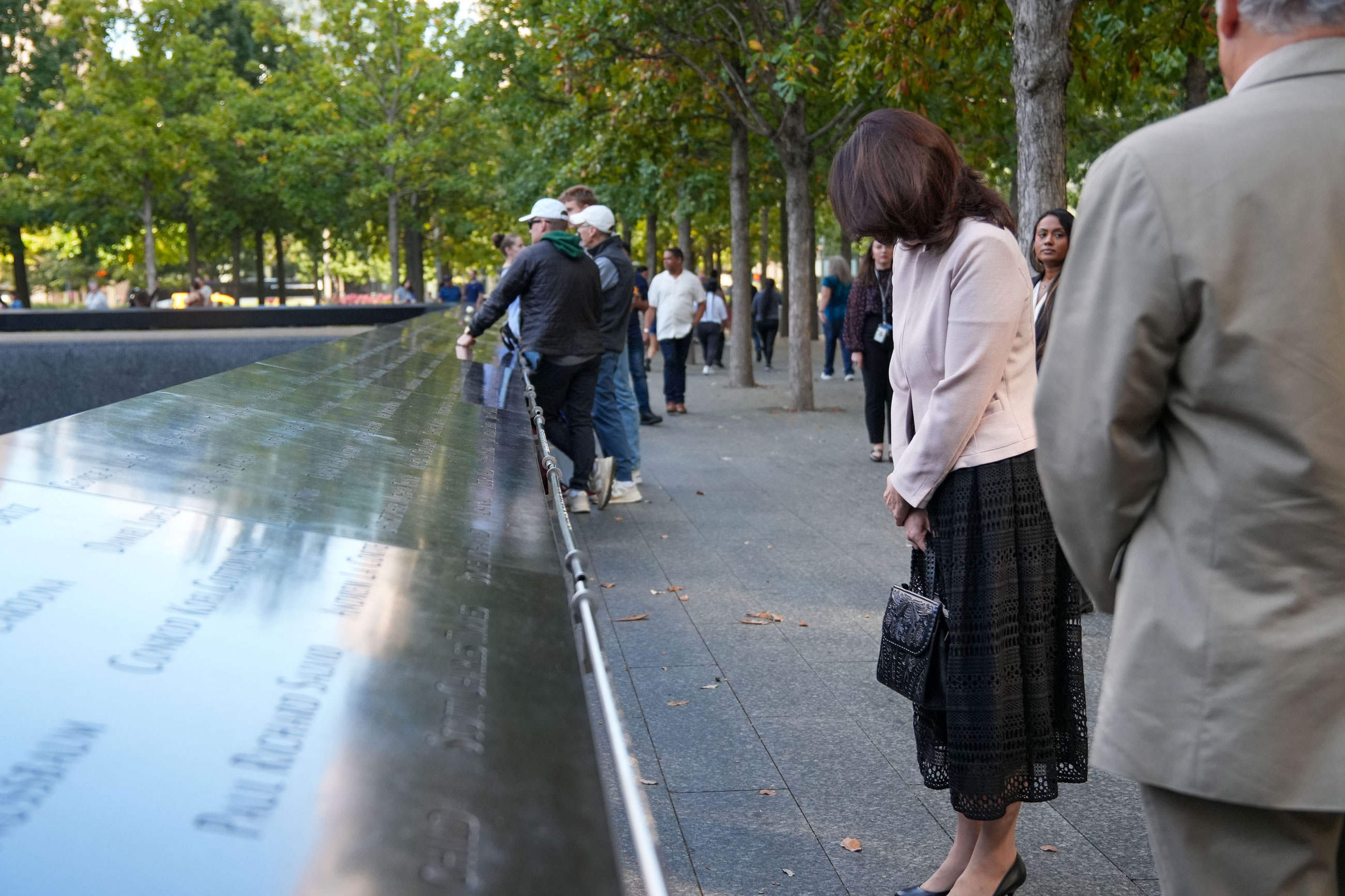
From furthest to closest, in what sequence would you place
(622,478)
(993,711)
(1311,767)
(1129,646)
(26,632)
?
(622,478)
(993,711)
(1129,646)
(1311,767)
(26,632)

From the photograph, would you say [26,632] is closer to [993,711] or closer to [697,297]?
[993,711]

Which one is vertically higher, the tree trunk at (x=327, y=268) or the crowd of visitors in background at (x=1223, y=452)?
the tree trunk at (x=327, y=268)

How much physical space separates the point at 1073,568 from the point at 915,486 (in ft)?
3.43

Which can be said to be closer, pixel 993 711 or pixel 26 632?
pixel 26 632

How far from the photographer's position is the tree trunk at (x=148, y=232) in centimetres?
3703

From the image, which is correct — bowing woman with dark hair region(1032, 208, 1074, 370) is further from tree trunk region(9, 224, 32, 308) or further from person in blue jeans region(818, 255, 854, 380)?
tree trunk region(9, 224, 32, 308)

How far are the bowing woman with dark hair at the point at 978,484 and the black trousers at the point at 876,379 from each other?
7207 mm

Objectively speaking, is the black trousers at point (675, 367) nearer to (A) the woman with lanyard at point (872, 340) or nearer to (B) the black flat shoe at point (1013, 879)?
(A) the woman with lanyard at point (872, 340)

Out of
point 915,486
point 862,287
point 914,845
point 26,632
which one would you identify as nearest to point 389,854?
point 26,632

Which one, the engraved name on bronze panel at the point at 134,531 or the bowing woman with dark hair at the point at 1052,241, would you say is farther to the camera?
the bowing woman with dark hair at the point at 1052,241

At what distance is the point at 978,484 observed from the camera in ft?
10.4

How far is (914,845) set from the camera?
12.5ft

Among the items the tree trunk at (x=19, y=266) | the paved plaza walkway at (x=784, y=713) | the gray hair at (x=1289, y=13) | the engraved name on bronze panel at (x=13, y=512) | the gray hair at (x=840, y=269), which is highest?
the tree trunk at (x=19, y=266)

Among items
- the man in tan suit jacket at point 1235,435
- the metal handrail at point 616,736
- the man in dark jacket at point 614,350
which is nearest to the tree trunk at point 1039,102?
the man in dark jacket at point 614,350
